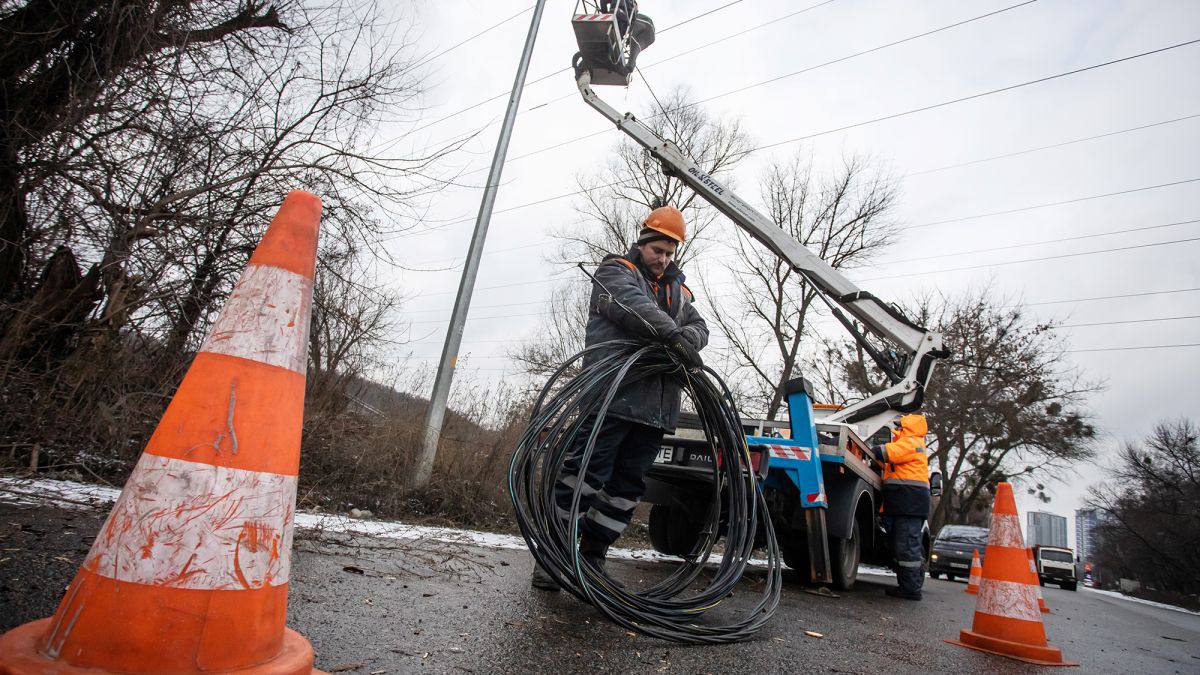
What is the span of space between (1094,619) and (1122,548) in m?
50.0

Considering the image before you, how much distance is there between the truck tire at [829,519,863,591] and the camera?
5.84 m

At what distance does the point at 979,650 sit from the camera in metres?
3.77

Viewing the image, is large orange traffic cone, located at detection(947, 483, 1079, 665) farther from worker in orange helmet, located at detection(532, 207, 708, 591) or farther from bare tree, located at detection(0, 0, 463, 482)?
bare tree, located at detection(0, 0, 463, 482)

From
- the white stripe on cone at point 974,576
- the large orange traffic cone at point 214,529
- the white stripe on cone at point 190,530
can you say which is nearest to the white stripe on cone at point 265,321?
the large orange traffic cone at point 214,529

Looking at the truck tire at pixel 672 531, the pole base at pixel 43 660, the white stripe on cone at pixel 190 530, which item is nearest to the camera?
the pole base at pixel 43 660

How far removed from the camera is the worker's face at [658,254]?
12.5 ft

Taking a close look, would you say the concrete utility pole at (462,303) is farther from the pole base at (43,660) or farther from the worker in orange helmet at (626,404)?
the pole base at (43,660)

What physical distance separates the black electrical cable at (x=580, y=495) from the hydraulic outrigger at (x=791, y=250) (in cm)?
465

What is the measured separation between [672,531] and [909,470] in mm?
2422

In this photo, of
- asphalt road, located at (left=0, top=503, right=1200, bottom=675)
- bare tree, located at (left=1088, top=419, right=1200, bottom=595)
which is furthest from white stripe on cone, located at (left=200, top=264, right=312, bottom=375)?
bare tree, located at (left=1088, top=419, right=1200, bottom=595)

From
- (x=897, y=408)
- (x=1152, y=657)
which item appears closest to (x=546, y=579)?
(x=1152, y=657)

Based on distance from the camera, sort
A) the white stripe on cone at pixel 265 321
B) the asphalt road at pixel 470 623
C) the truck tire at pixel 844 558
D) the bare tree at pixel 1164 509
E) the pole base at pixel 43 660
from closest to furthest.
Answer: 1. the pole base at pixel 43 660
2. the white stripe on cone at pixel 265 321
3. the asphalt road at pixel 470 623
4. the truck tire at pixel 844 558
5. the bare tree at pixel 1164 509

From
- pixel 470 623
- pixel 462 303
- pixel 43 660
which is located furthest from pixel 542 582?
pixel 462 303

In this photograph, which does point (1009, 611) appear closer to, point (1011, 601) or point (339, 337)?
point (1011, 601)
